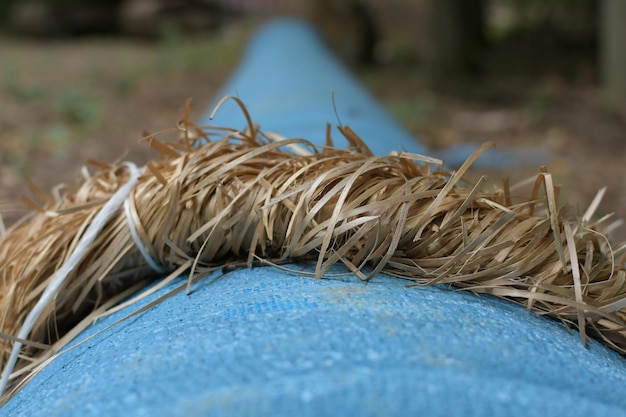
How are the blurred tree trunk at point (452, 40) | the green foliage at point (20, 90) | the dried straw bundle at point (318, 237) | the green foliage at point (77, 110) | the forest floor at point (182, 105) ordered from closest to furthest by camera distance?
1. the dried straw bundle at point (318, 237)
2. the forest floor at point (182, 105)
3. the green foliage at point (77, 110)
4. the green foliage at point (20, 90)
5. the blurred tree trunk at point (452, 40)

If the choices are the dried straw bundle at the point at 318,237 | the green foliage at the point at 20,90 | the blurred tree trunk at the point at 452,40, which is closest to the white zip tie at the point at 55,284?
the dried straw bundle at the point at 318,237

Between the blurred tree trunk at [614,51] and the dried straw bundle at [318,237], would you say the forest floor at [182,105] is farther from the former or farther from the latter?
the dried straw bundle at [318,237]

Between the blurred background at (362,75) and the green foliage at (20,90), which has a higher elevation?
the blurred background at (362,75)

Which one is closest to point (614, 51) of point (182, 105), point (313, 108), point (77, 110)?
point (182, 105)

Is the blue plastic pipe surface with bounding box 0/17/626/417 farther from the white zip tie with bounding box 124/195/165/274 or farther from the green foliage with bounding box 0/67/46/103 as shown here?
the green foliage with bounding box 0/67/46/103

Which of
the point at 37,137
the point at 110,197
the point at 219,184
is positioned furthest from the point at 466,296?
the point at 37,137

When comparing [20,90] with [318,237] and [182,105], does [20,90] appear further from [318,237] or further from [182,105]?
[318,237]
